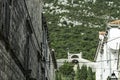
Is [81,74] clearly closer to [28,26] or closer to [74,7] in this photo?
[28,26]

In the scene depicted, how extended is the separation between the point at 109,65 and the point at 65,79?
4771cm

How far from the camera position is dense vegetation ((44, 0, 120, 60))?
13862 centimetres

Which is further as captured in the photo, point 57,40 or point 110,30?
point 57,40

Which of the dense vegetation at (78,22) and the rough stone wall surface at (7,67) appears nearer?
the rough stone wall surface at (7,67)

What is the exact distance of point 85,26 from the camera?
16950 cm

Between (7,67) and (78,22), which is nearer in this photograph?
(7,67)

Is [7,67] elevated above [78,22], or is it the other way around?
[7,67]

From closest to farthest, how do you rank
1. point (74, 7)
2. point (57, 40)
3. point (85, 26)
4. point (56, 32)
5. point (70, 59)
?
point (70, 59)
point (57, 40)
point (56, 32)
point (85, 26)
point (74, 7)

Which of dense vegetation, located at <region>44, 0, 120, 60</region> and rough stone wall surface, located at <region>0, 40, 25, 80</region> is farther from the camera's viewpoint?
dense vegetation, located at <region>44, 0, 120, 60</region>

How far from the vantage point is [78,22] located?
561 feet

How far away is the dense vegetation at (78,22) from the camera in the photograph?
139m

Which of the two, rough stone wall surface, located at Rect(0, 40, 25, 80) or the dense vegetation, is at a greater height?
rough stone wall surface, located at Rect(0, 40, 25, 80)

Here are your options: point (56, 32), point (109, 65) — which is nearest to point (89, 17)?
point (56, 32)

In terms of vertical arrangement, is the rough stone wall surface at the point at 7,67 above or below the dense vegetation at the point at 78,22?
above
